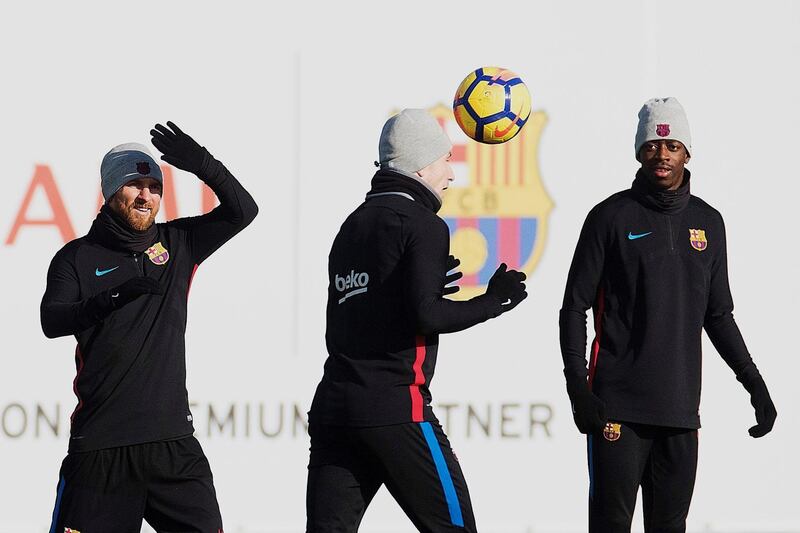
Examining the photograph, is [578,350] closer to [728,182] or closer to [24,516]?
[728,182]

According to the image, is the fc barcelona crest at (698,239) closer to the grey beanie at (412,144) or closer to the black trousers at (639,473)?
the black trousers at (639,473)

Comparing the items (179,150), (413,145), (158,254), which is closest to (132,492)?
(158,254)

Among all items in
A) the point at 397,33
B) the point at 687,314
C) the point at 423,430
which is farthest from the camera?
the point at 397,33

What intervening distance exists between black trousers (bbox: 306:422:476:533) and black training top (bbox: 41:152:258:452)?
0.70 metres

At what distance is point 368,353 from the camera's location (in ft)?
15.6

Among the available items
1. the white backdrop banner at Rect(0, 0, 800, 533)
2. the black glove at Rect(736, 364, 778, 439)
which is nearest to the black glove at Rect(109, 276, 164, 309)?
the black glove at Rect(736, 364, 778, 439)

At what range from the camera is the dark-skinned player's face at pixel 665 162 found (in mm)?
5629

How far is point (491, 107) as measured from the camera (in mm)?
6242

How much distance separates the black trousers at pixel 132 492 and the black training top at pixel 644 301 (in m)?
1.50

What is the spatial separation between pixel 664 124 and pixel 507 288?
1.21m

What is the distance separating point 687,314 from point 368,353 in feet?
4.82

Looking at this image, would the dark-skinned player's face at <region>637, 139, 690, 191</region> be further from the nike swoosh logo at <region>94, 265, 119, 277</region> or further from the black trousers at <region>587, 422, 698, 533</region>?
the nike swoosh logo at <region>94, 265, 119, 277</region>

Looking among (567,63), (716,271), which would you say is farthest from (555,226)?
(716,271)


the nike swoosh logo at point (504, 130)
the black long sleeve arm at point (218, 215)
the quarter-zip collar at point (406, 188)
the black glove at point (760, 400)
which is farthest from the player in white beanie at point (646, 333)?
the black long sleeve arm at point (218, 215)
